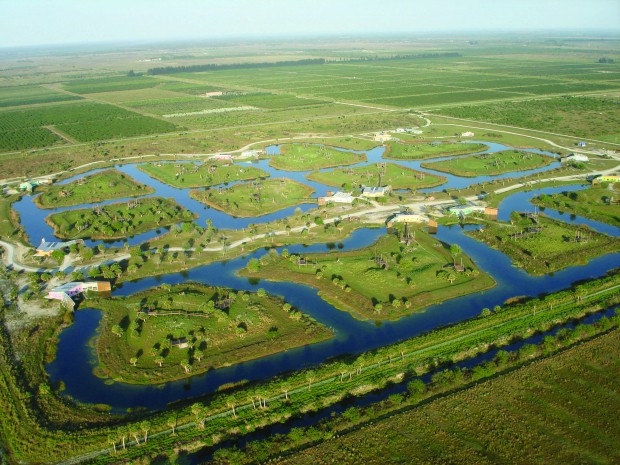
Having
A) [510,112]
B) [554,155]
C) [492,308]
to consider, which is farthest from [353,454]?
[510,112]

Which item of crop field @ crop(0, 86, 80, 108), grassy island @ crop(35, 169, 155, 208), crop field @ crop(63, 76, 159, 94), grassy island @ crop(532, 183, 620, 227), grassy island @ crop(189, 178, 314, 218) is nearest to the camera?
grassy island @ crop(532, 183, 620, 227)

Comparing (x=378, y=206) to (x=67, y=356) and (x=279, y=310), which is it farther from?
(x=67, y=356)

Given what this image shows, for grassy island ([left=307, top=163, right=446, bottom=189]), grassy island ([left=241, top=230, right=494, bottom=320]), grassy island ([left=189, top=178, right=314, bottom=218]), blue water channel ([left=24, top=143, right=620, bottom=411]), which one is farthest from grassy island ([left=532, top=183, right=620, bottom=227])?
grassy island ([left=189, top=178, right=314, bottom=218])

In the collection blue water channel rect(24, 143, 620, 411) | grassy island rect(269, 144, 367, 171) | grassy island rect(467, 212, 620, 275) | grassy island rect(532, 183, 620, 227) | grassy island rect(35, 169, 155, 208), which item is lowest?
blue water channel rect(24, 143, 620, 411)

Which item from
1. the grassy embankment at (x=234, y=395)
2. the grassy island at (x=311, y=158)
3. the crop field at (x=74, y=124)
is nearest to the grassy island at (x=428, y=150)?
the grassy island at (x=311, y=158)

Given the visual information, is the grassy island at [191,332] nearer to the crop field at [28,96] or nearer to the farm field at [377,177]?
the farm field at [377,177]

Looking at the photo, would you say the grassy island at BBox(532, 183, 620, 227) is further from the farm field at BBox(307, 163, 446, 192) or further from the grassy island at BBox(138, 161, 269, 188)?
the grassy island at BBox(138, 161, 269, 188)

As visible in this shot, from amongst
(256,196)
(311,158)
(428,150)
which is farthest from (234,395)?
(428,150)

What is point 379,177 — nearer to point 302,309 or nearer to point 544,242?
point 544,242
